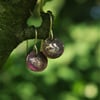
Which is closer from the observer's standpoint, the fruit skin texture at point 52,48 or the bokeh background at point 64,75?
the fruit skin texture at point 52,48

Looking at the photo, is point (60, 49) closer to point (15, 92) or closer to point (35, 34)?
point (35, 34)

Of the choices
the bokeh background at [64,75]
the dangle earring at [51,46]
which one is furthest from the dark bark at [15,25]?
the bokeh background at [64,75]

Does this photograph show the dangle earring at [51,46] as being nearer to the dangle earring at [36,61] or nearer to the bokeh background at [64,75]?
the dangle earring at [36,61]

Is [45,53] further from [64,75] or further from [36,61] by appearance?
[64,75]

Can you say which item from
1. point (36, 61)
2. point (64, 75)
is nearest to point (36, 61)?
point (36, 61)

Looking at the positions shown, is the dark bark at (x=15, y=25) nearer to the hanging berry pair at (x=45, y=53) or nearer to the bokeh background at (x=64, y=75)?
the hanging berry pair at (x=45, y=53)

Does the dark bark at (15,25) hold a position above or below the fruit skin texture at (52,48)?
above

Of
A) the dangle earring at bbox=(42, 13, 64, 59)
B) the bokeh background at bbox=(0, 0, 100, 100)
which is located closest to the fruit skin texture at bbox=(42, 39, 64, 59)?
the dangle earring at bbox=(42, 13, 64, 59)
